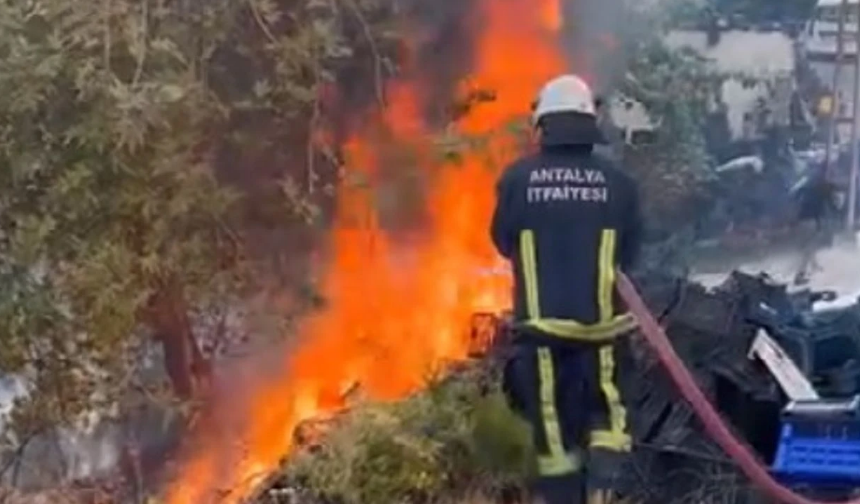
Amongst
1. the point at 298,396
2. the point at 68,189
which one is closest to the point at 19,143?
the point at 68,189

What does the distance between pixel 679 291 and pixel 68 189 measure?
2.34 metres

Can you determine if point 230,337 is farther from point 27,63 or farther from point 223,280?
point 27,63

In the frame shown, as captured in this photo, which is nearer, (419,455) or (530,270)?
(530,270)

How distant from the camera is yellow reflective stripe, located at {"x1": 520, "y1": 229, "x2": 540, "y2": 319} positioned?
5.82 m

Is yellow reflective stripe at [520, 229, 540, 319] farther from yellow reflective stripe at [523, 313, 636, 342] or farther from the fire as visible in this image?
the fire

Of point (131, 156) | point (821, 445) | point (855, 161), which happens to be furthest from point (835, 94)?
point (131, 156)

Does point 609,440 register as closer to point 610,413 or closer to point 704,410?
point 610,413

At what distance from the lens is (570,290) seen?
579 centimetres

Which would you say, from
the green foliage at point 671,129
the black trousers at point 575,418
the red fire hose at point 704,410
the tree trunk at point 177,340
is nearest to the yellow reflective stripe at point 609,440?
the black trousers at point 575,418

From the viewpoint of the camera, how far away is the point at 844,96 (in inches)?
412

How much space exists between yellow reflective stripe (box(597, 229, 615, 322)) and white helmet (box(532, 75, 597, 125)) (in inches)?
17.0

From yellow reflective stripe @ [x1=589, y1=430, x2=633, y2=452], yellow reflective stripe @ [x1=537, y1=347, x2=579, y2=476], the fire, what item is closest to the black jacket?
yellow reflective stripe @ [x1=537, y1=347, x2=579, y2=476]

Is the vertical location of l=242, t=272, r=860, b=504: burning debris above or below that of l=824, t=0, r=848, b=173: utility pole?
below

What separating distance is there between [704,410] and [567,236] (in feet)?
2.45
